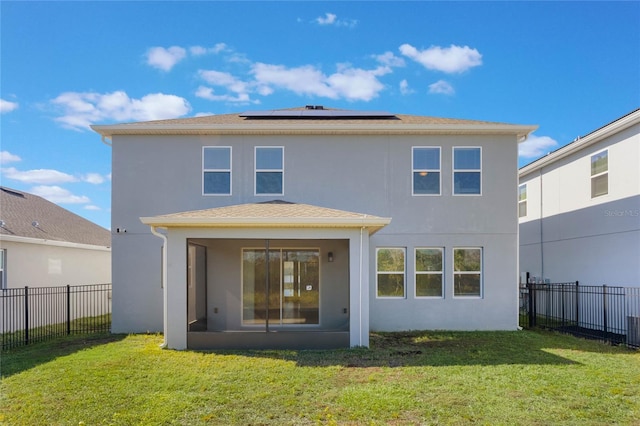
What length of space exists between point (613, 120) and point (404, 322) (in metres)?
8.46

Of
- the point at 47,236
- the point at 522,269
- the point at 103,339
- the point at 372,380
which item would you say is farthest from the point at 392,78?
the point at 47,236

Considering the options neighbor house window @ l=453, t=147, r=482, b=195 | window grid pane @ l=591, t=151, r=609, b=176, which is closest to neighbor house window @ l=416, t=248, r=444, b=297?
neighbor house window @ l=453, t=147, r=482, b=195

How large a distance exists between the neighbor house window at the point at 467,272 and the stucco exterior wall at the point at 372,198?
0.56 ft

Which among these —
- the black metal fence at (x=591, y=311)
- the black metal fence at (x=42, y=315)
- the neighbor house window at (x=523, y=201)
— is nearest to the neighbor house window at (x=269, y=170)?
the black metal fence at (x=42, y=315)

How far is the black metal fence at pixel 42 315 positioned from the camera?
10.8m

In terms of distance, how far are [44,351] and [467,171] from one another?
39.1 ft

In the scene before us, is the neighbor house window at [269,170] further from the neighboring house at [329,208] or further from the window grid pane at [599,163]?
the window grid pane at [599,163]

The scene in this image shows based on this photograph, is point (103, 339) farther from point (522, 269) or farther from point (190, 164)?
point (522, 269)

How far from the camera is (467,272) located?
39.3 ft

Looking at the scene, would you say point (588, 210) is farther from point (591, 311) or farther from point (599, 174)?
point (591, 311)

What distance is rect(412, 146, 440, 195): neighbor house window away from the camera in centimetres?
1216

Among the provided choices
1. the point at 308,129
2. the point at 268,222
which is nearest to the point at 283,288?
the point at 268,222

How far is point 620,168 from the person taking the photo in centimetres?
1191

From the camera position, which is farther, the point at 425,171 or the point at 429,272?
the point at 425,171
